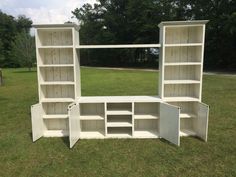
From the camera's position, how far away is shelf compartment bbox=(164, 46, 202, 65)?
4629 mm

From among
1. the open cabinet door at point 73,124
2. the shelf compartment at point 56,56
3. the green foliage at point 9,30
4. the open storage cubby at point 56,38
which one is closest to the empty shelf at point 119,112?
A: the open cabinet door at point 73,124

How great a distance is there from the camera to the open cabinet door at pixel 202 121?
4056 millimetres

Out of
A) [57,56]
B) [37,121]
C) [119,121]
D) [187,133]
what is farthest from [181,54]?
[37,121]

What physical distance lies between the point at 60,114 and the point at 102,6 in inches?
1205

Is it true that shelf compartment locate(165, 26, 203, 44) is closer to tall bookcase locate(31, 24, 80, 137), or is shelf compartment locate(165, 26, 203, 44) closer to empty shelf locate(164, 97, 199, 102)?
empty shelf locate(164, 97, 199, 102)

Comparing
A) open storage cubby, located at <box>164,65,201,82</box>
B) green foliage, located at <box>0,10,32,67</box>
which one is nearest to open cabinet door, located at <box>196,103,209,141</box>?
open storage cubby, located at <box>164,65,201,82</box>

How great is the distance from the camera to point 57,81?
472 centimetres

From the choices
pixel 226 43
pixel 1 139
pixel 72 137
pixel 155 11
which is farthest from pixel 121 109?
pixel 155 11

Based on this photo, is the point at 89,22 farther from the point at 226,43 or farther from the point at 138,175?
the point at 138,175

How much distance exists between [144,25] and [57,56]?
23950 millimetres

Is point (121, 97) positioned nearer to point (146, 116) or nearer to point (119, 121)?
point (119, 121)

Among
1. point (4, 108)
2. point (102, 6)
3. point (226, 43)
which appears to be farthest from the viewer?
point (102, 6)

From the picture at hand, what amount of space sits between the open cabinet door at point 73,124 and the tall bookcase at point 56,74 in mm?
465

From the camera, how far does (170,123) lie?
13.3 feet
